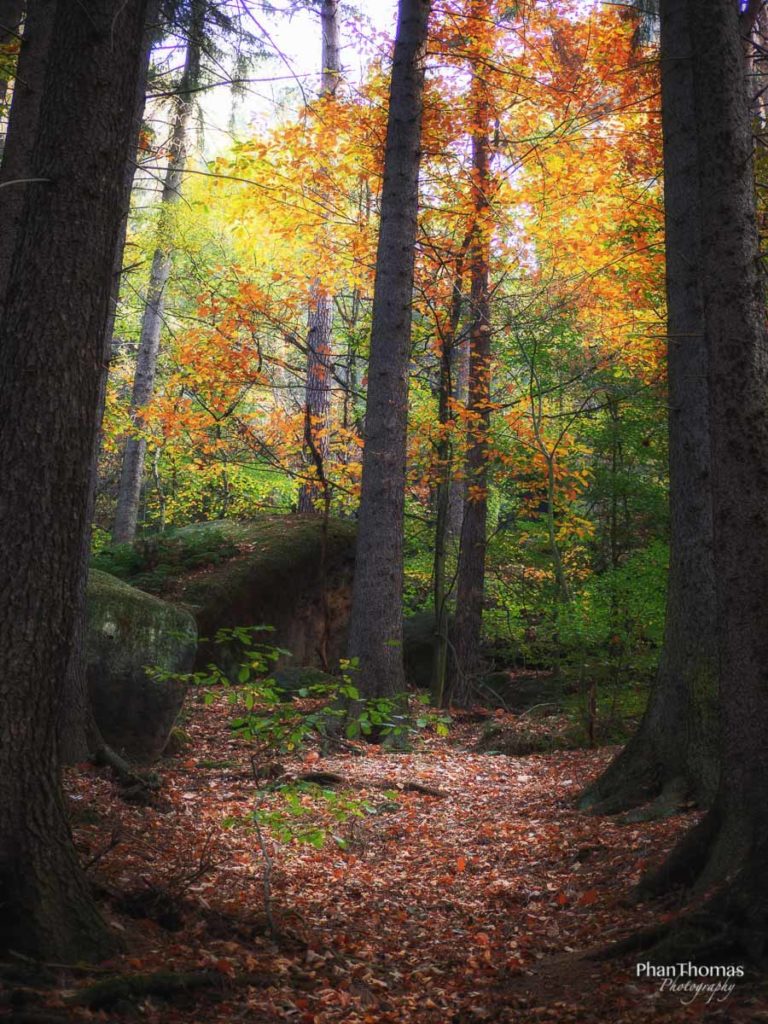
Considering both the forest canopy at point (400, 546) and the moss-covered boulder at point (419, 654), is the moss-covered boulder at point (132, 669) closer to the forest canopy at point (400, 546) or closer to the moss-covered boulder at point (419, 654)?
the forest canopy at point (400, 546)

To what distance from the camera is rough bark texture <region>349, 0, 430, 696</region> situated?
346 inches

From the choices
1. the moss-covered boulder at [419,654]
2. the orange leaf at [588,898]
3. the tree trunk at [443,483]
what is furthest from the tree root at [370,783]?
the moss-covered boulder at [419,654]

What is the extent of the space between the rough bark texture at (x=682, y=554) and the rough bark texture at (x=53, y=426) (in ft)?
13.3

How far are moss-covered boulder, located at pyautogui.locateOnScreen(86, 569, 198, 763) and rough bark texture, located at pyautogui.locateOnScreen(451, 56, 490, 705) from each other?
19.9ft

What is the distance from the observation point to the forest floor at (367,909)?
3148 mm

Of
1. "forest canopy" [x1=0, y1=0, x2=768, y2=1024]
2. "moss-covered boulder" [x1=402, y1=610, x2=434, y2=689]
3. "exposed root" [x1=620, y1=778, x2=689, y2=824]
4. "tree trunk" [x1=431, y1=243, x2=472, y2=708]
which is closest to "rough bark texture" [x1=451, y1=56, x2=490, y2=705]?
"forest canopy" [x1=0, y1=0, x2=768, y2=1024]

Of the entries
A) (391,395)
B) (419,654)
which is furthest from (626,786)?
(419,654)

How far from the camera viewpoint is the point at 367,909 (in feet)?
15.7

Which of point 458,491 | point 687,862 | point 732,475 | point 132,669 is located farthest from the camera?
point 458,491

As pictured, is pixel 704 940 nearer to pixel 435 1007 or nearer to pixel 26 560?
pixel 435 1007

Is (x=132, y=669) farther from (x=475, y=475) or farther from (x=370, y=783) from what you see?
(x=475, y=475)

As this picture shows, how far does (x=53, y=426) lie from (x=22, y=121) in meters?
4.73

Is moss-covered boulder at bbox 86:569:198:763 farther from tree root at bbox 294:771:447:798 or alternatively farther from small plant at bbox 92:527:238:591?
small plant at bbox 92:527:238:591

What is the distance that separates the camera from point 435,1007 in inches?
142
